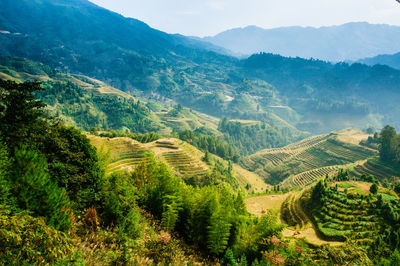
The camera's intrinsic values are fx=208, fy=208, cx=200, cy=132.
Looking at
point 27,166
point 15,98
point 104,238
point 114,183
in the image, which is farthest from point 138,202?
point 15,98

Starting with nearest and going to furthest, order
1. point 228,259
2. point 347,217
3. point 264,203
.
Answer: point 228,259, point 347,217, point 264,203

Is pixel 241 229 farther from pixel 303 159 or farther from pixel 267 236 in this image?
pixel 303 159

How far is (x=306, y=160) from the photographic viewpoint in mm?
124375

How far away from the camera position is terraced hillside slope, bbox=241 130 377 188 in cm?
10338

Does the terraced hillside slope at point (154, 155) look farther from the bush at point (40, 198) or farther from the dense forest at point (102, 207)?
the bush at point (40, 198)

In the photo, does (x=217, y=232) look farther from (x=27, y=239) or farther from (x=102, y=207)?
(x=27, y=239)

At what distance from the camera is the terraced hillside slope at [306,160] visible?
10338 centimetres

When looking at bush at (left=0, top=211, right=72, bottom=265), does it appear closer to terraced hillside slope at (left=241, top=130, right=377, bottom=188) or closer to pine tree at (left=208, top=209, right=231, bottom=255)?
pine tree at (left=208, top=209, right=231, bottom=255)

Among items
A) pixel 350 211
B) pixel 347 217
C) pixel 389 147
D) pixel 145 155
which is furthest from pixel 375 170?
pixel 145 155

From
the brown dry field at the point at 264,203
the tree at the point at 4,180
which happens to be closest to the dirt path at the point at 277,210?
the brown dry field at the point at 264,203

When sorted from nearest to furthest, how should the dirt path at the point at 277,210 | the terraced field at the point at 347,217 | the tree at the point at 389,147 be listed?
the terraced field at the point at 347,217, the dirt path at the point at 277,210, the tree at the point at 389,147

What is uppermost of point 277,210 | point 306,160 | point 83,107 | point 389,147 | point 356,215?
point 389,147

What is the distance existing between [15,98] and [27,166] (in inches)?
262

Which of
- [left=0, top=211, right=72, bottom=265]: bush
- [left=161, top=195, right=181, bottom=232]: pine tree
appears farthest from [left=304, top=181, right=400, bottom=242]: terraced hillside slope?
[left=0, top=211, right=72, bottom=265]: bush
